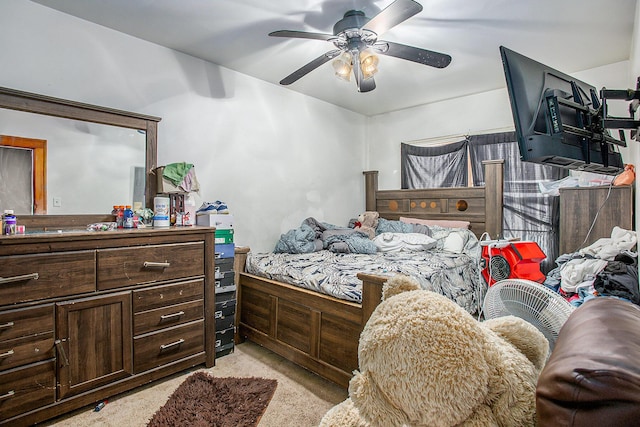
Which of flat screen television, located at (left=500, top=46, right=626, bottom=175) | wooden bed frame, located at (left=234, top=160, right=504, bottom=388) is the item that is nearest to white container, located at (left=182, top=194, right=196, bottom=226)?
wooden bed frame, located at (left=234, top=160, right=504, bottom=388)

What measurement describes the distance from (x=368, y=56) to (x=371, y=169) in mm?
2442

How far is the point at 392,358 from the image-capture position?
707 mm

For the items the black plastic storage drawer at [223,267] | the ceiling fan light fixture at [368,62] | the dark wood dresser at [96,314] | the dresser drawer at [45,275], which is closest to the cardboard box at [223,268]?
the black plastic storage drawer at [223,267]

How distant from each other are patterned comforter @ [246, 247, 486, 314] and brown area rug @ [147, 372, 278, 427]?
0.73 meters

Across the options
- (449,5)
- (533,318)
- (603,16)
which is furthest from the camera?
(603,16)

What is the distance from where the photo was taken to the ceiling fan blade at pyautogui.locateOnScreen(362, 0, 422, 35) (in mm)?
1617

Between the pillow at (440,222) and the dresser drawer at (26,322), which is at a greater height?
the pillow at (440,222)

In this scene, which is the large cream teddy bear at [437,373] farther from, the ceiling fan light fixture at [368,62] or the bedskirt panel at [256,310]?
the ceiling fan light fixture at [368,62]

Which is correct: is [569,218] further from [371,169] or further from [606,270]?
[371,169]

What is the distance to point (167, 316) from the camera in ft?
6.90

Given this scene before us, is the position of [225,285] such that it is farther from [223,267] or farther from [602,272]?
[602,272]

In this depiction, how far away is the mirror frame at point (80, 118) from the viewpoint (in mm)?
2021

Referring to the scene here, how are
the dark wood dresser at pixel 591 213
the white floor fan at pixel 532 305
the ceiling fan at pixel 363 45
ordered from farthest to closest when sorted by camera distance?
the dark wood dresser at pixel 591 213, the ceiling fan at pixel 363 45, the white floor fan at pixel 532 305

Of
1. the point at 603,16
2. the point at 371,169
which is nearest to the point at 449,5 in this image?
the point at 603,16
